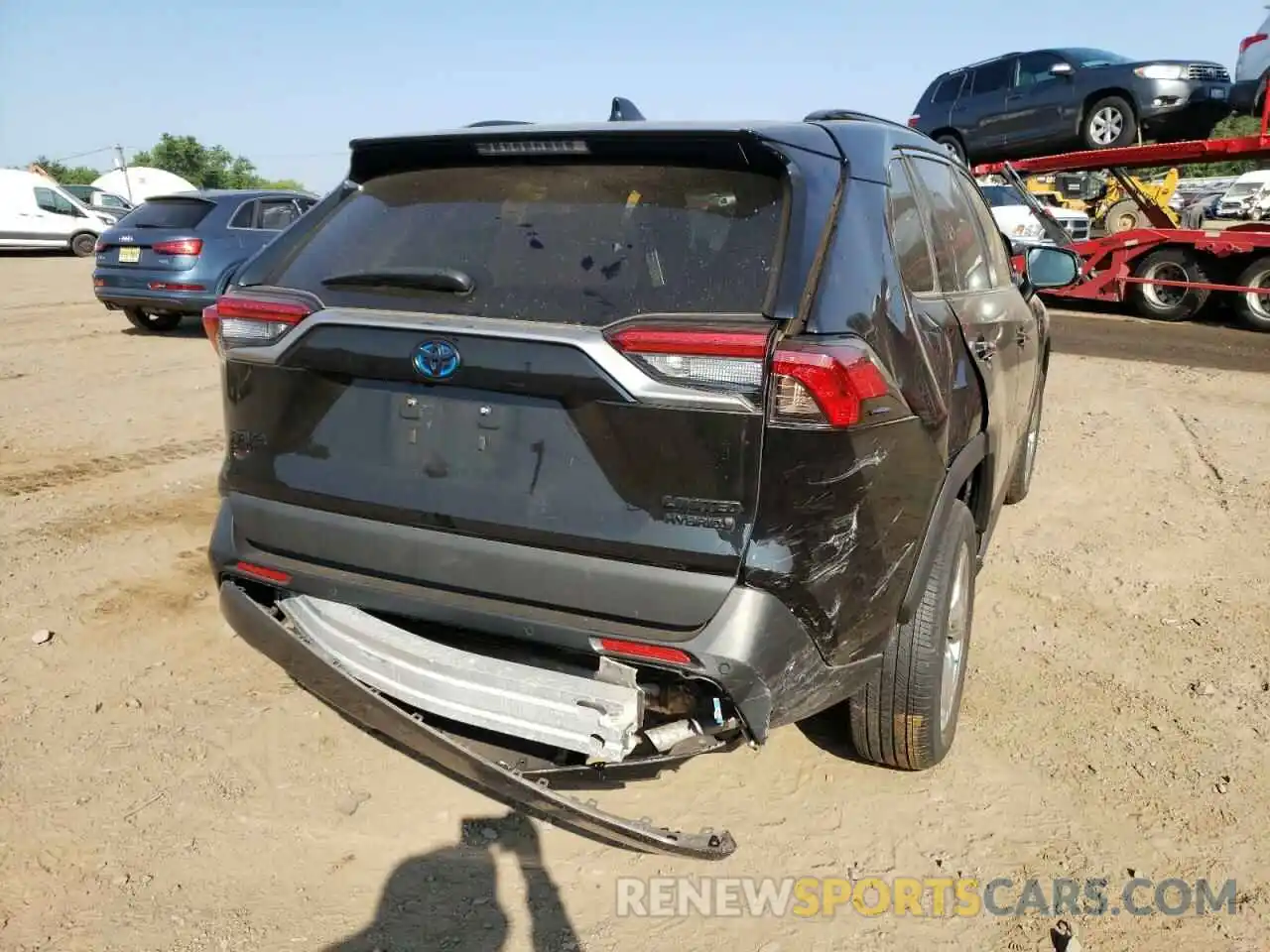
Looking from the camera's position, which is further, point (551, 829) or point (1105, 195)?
point (1105, 195)

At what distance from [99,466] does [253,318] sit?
4.11m

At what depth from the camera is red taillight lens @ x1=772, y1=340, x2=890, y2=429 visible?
6.81 ft

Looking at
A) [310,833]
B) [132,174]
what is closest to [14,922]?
[310,833]

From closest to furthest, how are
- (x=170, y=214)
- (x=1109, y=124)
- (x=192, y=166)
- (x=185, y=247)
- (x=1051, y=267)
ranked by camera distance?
1. (x=1051, y=267)
2. (x=185, y=247)
3. (x=170, y=214)
4. (x=1109, y=124)
5. (x=192, y=166)

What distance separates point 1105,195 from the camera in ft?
57.3

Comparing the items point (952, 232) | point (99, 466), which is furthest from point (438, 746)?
point (99, 466)

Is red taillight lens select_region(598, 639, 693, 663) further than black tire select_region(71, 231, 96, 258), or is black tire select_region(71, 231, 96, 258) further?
black tire select_region(71, 231, 96, 258)

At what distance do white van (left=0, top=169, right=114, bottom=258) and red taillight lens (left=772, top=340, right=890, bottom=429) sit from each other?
24.5 metres

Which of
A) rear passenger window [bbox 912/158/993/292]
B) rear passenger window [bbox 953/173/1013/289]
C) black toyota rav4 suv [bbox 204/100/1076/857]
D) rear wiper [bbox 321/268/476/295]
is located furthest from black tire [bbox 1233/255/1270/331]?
rear wiper [bbox 321/268/476/295]

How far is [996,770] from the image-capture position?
122 inches

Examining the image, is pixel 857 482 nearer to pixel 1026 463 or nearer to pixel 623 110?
pixel 623 110

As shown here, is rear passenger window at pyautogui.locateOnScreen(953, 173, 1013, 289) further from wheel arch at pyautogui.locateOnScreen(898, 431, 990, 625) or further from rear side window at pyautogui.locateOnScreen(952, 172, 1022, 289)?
wheel arch at pyautogui.locateOnScreen(898, 431, 990, 625)

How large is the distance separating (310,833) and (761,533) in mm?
1578

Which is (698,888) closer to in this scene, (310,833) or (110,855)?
(310,833)
